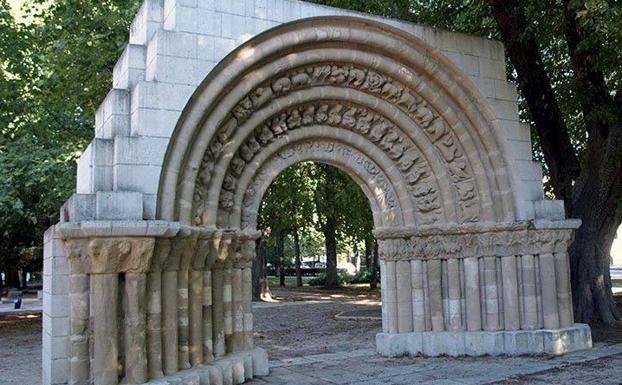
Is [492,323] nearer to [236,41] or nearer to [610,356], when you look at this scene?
[610,356]

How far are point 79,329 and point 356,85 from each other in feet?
15.2

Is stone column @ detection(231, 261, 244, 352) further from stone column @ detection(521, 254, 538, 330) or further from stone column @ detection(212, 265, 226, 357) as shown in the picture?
stone column @ detection(521, 254, 538, 330)

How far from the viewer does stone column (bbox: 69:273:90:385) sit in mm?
5633

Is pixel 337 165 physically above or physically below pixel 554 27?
below

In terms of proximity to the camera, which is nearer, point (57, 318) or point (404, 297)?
point (57, 318)

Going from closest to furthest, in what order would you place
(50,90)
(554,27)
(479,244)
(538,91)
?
(479,244), (554,27), (538,91), (50,90)

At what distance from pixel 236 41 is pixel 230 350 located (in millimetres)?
3636

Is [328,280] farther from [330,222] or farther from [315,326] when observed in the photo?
[315,326]

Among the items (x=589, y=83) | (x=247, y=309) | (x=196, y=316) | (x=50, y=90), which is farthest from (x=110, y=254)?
(x=50, y=90)

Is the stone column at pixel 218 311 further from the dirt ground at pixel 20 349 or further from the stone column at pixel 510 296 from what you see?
the stone column at pixel 510 296

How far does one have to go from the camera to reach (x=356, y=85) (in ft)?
26.4

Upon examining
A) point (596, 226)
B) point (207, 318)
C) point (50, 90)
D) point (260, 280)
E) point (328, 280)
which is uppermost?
point (50, 90)

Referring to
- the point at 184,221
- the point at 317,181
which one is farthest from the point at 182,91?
the point at 317,181

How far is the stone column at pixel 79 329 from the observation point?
5.63m
